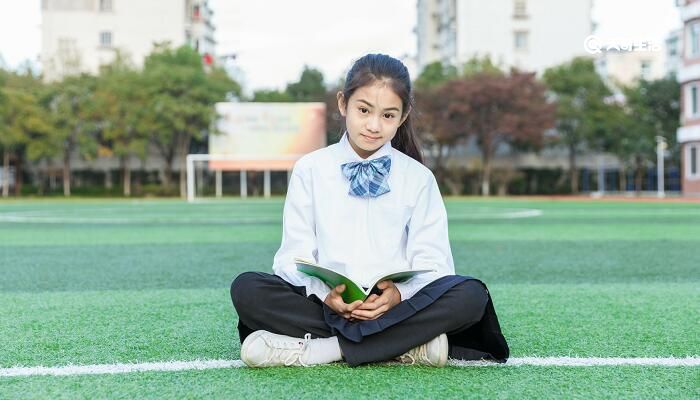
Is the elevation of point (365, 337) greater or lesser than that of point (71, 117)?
lesser

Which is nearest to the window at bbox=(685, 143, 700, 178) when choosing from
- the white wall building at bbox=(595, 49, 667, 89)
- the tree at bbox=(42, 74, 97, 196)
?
the tree at bbox=(42, 74, 97, 196)

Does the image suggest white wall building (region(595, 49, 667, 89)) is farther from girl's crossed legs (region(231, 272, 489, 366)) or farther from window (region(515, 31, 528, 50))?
girl's crossed legs (region(231, 272, 489, 366))

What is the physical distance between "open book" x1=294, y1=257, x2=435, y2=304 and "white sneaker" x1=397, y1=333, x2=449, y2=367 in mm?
223

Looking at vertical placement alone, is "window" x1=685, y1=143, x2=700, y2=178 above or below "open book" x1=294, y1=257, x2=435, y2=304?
above

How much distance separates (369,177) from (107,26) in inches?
1604

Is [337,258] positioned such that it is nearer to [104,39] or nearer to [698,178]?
[698,178]

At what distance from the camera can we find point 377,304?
8.22 ft

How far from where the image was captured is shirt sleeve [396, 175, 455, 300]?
267 centimetres

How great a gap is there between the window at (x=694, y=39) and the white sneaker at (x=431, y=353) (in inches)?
1082

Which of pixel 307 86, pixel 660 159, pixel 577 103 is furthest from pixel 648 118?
pixel 307 86

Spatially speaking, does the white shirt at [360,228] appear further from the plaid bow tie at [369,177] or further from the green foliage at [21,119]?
the green foliage at [21,119]

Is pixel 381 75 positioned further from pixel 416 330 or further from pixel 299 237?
pixel 416 330

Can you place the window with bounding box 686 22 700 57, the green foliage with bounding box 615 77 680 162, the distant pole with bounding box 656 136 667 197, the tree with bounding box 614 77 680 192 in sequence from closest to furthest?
1. the window with bounding box 686 22 700 57
2. the distant pole with bounding box 656 136 667 197
3. the tree with bounding box 614 77 680 192
4. the green foliage with bounding box 615 77 680 162

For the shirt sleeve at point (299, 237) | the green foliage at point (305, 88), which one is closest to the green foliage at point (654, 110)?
the green foliage at point (305, 88)
